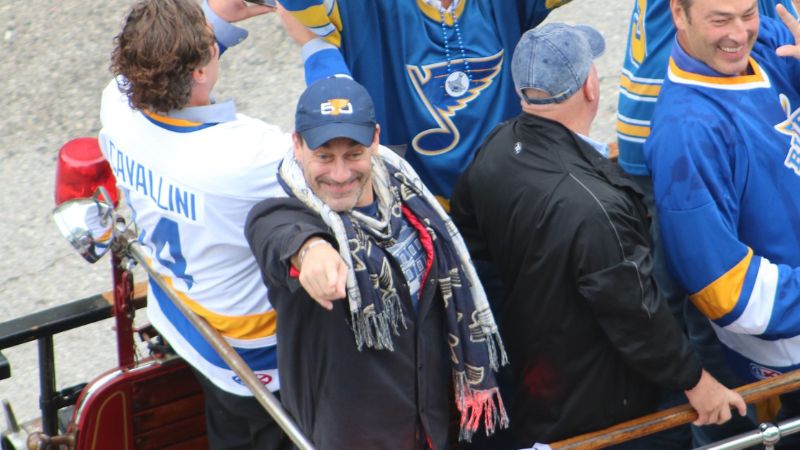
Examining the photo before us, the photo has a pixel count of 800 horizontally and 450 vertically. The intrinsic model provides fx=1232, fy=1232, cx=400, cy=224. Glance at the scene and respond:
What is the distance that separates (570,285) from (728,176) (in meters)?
0.53

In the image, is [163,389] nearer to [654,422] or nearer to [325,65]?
[325,65]

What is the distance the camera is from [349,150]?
113 inches

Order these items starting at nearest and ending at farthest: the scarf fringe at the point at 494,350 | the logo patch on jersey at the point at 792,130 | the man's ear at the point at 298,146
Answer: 1. the man's ear at the point at 298,146
2. the scarf fringe at the point at 494,350
3. the logo patch on jersey at the point at 792,130

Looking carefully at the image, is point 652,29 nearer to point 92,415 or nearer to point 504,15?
point 504,15

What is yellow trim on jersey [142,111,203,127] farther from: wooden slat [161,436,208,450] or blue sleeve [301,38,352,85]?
wooden slat [161,436,208,450]

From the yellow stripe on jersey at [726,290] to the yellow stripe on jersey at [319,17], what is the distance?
1.28 metres

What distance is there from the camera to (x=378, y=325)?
2820mm

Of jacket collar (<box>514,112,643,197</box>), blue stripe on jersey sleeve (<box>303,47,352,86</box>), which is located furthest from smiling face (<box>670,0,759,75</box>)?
blue stripe on jersey sleeve (<box>303,47,352,86</box>)

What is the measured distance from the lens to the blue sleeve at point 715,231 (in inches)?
125

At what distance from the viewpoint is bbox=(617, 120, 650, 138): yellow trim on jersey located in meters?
3.95

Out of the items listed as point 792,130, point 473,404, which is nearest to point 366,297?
point 473,404

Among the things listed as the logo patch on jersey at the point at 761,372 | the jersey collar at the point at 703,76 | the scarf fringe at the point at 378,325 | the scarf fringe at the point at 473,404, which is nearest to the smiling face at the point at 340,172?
the scarf fringe at the point at 378,325

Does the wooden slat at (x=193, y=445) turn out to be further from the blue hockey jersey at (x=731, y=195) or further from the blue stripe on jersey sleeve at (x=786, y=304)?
the blue stripe on jersey sleeve at (x=786, y=304)

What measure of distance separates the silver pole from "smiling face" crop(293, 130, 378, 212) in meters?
0.51
